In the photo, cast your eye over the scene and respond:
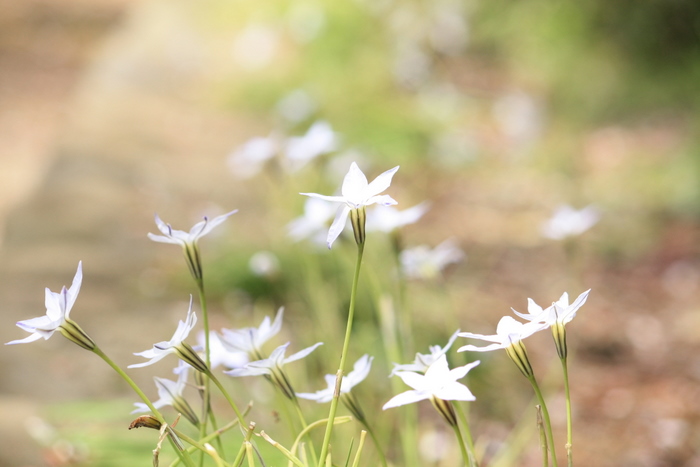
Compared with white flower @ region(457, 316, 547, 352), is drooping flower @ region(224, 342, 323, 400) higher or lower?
lower

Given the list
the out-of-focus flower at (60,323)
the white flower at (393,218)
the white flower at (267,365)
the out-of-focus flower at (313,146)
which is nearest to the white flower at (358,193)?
the white flower at (267,365)

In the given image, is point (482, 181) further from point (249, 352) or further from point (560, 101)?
point (249, 352)

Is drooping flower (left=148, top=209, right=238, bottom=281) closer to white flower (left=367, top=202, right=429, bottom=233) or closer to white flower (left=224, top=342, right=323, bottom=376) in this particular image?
white flower (left=224, top=342, right=323, bottom=376)

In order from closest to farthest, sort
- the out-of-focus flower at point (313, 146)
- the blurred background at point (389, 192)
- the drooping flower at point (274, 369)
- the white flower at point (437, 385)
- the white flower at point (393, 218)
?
1. the white flower at point (437, 385)
2. the drooping flower at point (274, 369)
3. the white flower at point (393, 218)
4. the out-of-focus flower at point (313, 146)
5. the blurred background at point (389, 192)

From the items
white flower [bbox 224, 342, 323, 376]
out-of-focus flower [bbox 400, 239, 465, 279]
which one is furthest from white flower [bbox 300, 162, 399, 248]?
out-of-focus flower [bbox 400, 239, 465, 279]

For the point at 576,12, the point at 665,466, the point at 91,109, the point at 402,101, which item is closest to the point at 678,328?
the point at 665,466

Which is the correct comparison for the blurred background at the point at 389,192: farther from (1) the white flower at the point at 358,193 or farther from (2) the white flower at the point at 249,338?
(1) the white flower at the point at 358,193

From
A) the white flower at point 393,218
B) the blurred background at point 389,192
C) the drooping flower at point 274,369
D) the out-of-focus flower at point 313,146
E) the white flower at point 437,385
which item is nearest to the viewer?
the white flower at point 437,385

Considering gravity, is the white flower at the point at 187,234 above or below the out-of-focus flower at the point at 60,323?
above

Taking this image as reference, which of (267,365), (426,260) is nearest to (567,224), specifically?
(426,260)

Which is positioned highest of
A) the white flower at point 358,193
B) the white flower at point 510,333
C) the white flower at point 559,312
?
the white flower at point 358,193
